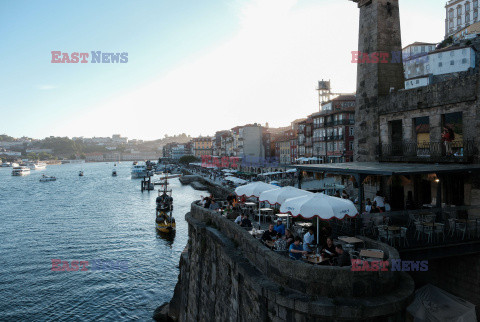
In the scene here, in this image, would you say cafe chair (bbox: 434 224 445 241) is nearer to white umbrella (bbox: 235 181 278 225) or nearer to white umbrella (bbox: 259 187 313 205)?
white umbrella (bbox: 259 187 313 205)

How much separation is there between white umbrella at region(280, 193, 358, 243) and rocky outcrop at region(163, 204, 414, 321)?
3.74 ft

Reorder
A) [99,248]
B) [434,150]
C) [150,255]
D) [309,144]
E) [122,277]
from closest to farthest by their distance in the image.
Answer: [434,150] → [122,277] → [150,255] → [99,248] → [309,144]

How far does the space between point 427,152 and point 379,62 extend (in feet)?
18.6

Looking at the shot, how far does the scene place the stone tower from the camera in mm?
18422

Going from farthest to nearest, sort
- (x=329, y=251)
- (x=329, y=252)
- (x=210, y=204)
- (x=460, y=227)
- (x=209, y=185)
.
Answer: (x=209, y=185) < (x=210, y=204) < (x=460, y=227) < (x=329, y=251) < (x=329, y=252)

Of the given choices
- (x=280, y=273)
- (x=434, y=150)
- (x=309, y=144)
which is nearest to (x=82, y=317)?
(x=280, y=273)

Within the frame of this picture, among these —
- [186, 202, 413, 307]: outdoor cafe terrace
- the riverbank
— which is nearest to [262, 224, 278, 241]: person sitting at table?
[186, 202, 413, 307]: outdoor cafe terrace

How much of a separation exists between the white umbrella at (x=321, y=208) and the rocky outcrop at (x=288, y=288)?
3.74ft

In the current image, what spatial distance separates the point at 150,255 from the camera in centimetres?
3092

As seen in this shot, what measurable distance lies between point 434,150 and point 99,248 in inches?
1200

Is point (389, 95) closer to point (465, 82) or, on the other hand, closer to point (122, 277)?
point (465, 82)

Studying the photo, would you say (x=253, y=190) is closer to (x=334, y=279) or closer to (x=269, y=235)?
(x=269, y=235)

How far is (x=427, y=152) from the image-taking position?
53.3 ft

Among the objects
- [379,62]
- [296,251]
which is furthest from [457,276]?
[379,62]
